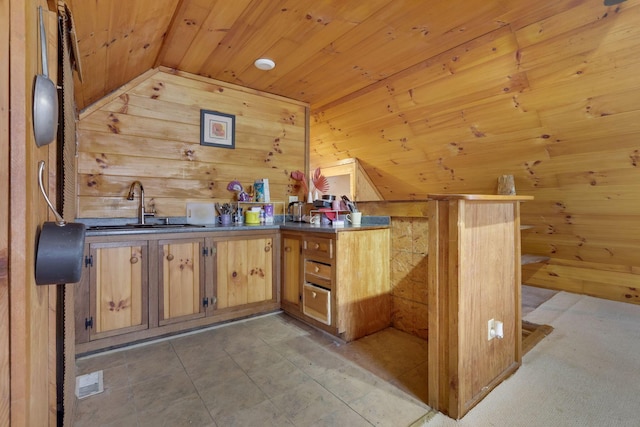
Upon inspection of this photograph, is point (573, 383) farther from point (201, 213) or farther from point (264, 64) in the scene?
point (264, 64)

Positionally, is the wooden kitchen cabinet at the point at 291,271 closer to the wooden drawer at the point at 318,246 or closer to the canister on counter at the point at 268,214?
the wooden drawer at the point at 318,246

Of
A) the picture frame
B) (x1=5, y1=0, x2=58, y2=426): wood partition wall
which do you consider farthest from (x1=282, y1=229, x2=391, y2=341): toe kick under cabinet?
(x1=5, y1=0, x2=58, y2=426): wood partition wall

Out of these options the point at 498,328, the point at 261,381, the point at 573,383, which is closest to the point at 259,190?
the point at 261,381

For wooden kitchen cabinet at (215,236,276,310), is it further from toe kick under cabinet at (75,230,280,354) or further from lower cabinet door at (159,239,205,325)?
lower cabinet door at (159,239,205,325)

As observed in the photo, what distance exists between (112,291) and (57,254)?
1615mm

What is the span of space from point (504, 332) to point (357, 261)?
1008 mm

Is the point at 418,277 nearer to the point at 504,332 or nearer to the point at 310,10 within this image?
the point at 504,332

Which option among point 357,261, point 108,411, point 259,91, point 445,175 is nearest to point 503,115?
point 445,175

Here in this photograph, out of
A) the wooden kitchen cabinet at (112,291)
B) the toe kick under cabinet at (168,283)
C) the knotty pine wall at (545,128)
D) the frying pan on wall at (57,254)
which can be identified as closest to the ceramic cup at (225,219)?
the toe kick under cabinet at (168,283)

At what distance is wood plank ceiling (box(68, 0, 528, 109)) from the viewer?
183cm

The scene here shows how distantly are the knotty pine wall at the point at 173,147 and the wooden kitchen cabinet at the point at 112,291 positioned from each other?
2.00 ft

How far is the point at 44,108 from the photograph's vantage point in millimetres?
701

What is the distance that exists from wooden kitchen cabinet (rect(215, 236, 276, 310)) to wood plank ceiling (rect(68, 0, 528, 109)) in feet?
5.03

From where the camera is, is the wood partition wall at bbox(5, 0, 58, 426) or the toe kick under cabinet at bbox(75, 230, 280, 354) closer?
the wood partition wall at bbox(5, 0, 58, 426)
